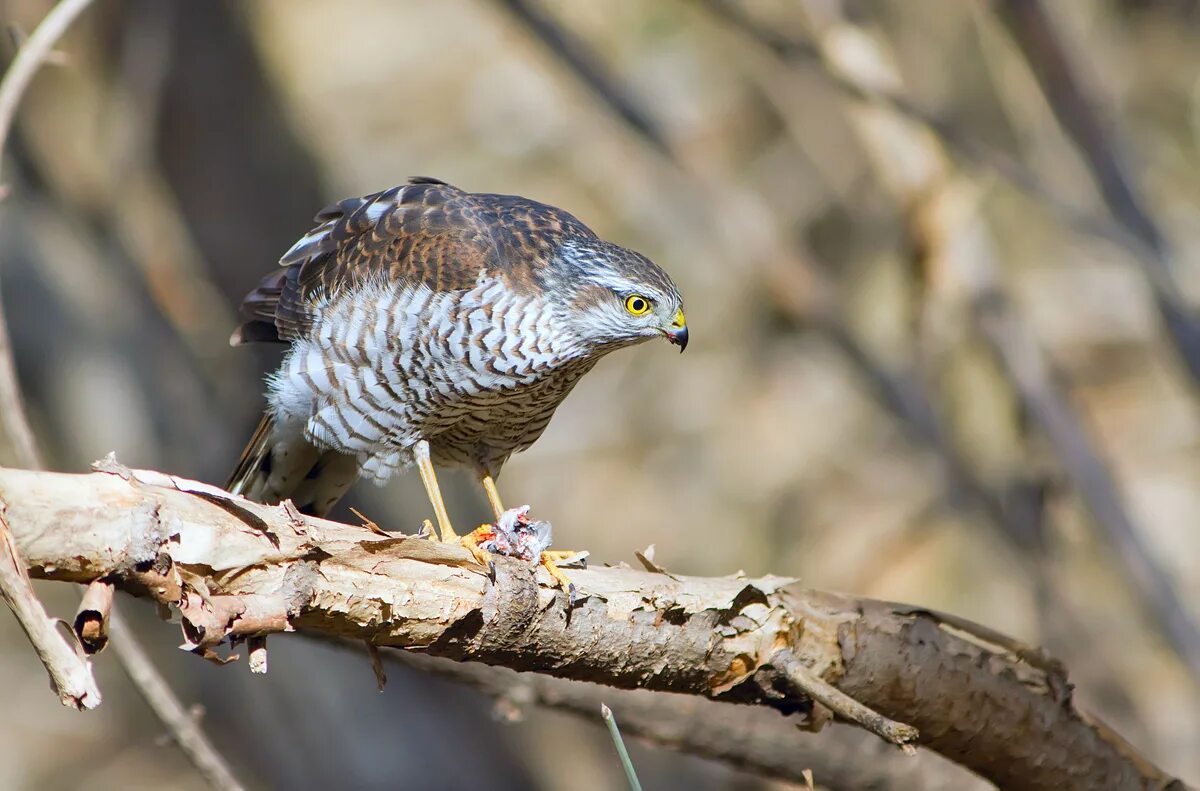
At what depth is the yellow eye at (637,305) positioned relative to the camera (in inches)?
158

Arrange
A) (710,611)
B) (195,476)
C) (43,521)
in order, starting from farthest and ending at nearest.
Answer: (195,476), (710,611), (43,521)

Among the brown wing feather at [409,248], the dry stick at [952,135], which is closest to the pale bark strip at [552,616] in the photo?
the brown wing feather at [409,248]

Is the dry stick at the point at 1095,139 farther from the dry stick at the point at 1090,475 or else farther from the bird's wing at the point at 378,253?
the bird's wing at the point at 378,253

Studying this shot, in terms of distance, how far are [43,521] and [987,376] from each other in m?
8.13

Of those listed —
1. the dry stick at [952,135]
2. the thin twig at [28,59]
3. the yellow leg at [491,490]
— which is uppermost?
the dry stick at [952,135]

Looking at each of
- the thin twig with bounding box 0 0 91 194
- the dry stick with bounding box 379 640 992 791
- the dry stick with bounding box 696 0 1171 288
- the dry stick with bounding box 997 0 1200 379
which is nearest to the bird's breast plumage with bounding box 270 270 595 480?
the dry stick with bounding box 379 640 992 791

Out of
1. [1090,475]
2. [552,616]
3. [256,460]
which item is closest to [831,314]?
[1090,475]

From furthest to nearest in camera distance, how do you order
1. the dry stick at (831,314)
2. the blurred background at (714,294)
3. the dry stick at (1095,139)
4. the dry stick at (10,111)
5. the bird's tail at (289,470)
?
the blurred background at (714,294)
the dry stick at (831,314)
the dry stick at (1095,139)
the bird's tail at (289,470)
the dry stick at (10,111)

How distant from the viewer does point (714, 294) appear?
396 inches

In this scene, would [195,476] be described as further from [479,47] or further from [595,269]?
[479,47]

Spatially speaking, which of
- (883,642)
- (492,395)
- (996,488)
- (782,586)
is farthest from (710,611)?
(996,488)

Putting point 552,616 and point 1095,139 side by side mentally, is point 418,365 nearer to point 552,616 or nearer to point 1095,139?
point 552,616

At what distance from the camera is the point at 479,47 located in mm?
11078

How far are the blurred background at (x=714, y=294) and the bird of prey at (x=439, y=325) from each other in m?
1.12
